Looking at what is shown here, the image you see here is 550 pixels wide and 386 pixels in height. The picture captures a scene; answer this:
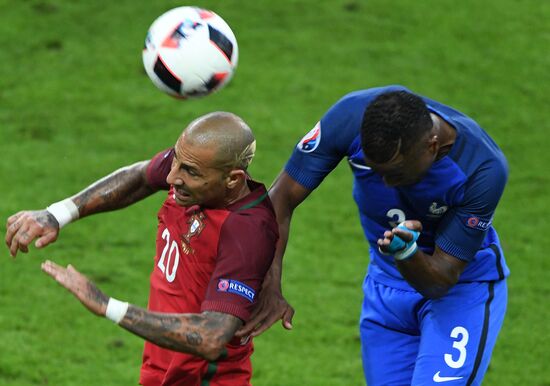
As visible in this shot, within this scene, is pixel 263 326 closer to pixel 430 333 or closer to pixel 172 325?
pixel 172 325

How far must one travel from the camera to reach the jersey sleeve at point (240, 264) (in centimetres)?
479

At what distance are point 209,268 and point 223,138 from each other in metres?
0.59

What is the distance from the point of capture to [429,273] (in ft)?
17.1

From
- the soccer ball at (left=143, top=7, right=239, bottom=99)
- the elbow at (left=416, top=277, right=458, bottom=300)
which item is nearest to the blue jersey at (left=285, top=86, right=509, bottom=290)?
the elbow at (left=416, top=277, right=458, bottom=300)

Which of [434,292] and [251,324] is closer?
[251,324]

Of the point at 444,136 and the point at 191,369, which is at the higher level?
the point at 444,136

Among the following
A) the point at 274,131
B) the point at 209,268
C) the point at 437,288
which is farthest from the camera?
the point at 274,131

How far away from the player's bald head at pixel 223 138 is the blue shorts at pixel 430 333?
1.26m

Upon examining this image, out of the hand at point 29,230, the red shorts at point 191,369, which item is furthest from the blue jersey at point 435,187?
the hand at point 29,230

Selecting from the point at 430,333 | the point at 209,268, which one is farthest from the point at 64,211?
the point at 430,333

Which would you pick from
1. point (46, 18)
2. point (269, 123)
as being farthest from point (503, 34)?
point (46, 18)

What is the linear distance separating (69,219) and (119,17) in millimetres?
7857

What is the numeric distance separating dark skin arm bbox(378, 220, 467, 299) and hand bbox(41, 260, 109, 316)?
133 cm

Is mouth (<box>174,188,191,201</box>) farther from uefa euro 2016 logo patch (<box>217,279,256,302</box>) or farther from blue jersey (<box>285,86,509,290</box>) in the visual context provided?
blue jersey (<box>285,86,509,290</box>)
